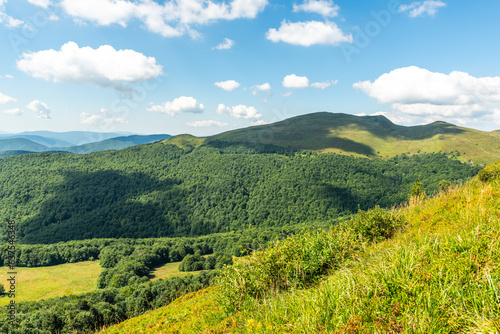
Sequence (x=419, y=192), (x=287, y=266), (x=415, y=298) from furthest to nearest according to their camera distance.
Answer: (x=419, y=192) → (x=287, y=266) → (x=415, y=298)

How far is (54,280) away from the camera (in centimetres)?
10956

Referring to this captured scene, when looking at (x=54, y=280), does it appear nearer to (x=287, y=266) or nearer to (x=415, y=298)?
(x=287, y=266)

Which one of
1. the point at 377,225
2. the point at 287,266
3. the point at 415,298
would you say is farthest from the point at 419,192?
the point at 415,298

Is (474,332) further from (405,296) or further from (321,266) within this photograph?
(321,266)

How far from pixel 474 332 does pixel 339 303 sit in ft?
6.86

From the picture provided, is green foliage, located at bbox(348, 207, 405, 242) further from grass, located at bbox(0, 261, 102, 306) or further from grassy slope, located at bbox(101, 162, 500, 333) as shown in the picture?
grass, located at bbox(0, 261, 102, 306)

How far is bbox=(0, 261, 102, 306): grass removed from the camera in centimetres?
9369

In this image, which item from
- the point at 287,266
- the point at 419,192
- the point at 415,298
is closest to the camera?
the point at 415,298

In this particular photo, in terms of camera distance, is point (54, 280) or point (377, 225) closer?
point (377, 225)

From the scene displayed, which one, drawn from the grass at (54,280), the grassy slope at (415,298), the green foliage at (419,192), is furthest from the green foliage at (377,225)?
the grass at (54,280)

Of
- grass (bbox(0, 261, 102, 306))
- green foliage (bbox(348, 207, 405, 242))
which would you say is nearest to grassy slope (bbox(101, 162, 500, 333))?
green foliage (bbox(348, 207, 405, 242))

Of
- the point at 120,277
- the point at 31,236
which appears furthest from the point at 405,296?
the point at 31,236

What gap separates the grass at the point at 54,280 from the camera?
3688 inches

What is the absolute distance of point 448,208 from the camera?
11.2 meters
